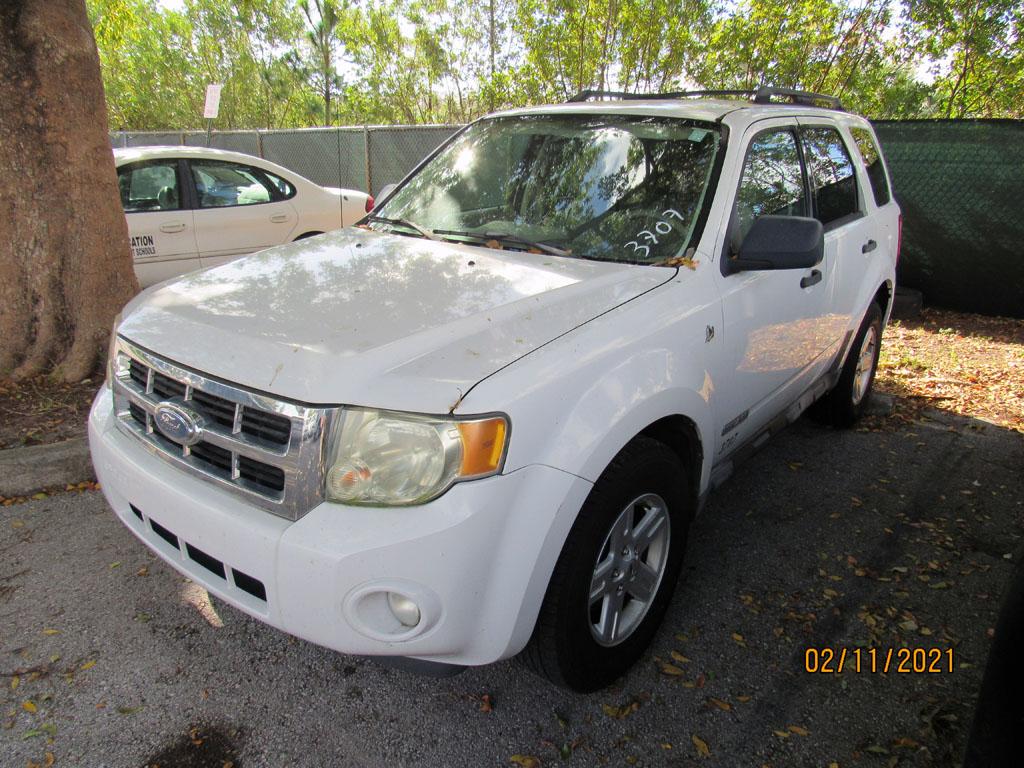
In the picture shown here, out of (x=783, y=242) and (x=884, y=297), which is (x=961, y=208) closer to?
(x=884, y=297)

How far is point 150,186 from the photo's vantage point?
22.3ft

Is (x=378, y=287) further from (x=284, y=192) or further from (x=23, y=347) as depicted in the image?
(x=284, y=192)

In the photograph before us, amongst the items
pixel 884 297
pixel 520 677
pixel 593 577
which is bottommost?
pixel 520 677

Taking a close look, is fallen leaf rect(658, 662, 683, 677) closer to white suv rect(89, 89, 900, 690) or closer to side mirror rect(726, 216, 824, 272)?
white suv rect(89, 89, 900, 690)

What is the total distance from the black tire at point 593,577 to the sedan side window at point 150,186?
6.12 m

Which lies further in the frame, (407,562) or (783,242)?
(783,242)

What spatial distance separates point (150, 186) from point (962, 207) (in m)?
7.73

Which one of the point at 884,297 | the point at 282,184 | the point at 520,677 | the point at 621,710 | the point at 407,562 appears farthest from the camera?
the point at 282,184

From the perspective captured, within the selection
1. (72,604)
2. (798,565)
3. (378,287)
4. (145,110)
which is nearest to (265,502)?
(378,287)

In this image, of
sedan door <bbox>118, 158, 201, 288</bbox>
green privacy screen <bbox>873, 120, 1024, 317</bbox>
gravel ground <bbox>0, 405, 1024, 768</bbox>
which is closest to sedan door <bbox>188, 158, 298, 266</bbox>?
sedan door <bbox>118, 158, 201, 288</bbox>

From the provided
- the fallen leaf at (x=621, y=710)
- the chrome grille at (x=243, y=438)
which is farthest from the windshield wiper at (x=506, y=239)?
the fallen leaf at (x=621, y=710)

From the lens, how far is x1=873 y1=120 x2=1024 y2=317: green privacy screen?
686cm
